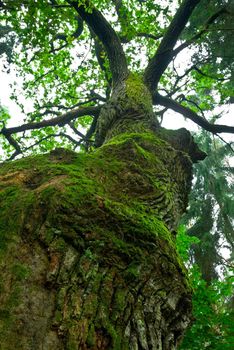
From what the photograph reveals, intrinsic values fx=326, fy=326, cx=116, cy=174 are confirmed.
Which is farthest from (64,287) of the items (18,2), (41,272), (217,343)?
Answer: (217,343)

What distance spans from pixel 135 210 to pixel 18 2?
10.7ft

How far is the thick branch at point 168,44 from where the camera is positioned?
18.2 ft

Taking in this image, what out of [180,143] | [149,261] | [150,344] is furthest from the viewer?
[180,143]

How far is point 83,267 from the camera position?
1.74 meters

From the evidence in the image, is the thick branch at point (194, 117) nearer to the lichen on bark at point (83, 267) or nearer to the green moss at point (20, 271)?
the lichen on bark at point (83, 267)

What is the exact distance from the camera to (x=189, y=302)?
6.93 feet

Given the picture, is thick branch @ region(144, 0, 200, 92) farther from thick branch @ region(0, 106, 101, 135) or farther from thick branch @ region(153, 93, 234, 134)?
thick branch @ region(0, 106, 101, 135)

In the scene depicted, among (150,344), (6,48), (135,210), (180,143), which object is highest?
(6,48)

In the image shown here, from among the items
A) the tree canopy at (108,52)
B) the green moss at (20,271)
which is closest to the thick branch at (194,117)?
the tree canopy at (108,52)

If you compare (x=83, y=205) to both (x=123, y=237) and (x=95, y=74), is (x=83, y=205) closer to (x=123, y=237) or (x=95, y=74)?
(x=123, y=237)

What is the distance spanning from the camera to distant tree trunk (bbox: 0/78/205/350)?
4.84 ft

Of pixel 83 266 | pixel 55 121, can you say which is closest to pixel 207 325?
pixel 55 121

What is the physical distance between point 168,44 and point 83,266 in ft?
16.4

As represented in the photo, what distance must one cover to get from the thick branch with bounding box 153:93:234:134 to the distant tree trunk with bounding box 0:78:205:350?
390 centimetres
